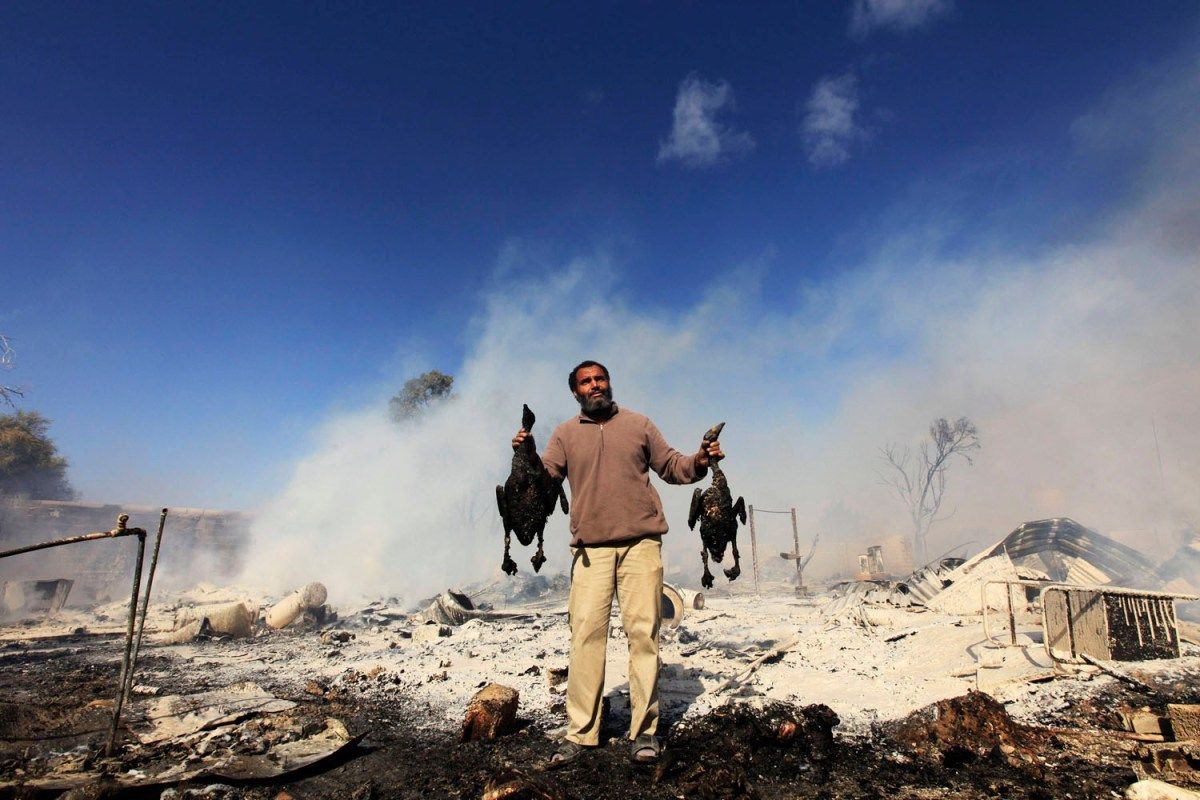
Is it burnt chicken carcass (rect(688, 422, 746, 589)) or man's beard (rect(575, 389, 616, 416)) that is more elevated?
man's beard (rect(575, 389, 616, 416))

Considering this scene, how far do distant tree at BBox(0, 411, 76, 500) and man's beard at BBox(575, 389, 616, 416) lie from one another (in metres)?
32.5

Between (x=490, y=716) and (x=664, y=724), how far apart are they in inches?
49.7

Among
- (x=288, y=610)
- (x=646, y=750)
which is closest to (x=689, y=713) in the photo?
(x=646, y=750)

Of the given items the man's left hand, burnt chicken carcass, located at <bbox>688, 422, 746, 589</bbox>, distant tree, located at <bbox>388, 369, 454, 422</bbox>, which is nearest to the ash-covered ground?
burnt chicken carcass, located at <bbox>688, 422, 746, 589</bbox>

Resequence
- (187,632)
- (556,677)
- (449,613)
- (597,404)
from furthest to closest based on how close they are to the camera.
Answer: (449,613)
(187,632)
(556,677)
(597,404)

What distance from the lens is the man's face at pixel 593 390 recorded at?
379 cm

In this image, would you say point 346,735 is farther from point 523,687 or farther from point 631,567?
point 631,567

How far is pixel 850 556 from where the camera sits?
110ft

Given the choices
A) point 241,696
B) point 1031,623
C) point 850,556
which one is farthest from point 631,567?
point 850,556

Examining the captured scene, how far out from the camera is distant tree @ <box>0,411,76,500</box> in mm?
24000

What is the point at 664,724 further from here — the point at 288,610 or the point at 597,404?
the point at 288,610

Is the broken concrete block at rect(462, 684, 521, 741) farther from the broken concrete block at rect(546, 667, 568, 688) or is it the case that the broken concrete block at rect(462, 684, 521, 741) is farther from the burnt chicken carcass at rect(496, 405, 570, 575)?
the broken concrete block at rect(546, 667, 568, 688)

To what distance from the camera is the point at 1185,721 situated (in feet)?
10.4

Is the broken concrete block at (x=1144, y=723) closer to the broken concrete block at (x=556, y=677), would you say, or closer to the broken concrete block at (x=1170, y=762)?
the broken concrete block at (x=1170, y=762)
